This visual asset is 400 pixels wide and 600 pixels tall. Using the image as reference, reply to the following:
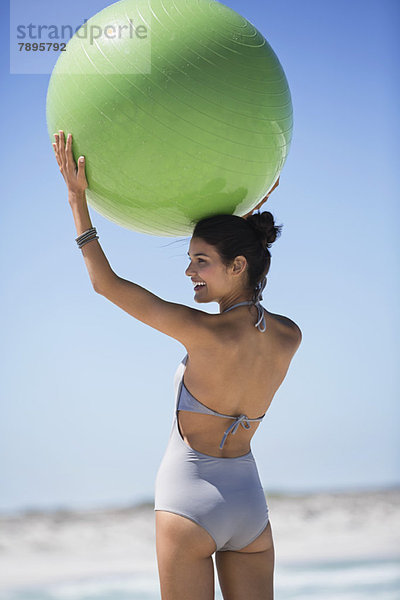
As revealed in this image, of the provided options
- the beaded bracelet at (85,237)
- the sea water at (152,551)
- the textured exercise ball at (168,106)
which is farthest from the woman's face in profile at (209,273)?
the sea water at (152,551)

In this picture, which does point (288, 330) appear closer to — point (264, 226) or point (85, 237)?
point (264, 226)

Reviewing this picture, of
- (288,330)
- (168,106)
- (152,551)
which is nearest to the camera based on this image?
(168,106)

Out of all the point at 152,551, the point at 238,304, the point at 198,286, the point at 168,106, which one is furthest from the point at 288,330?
the point at 152,551

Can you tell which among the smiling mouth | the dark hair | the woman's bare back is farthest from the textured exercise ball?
the woman's bare back

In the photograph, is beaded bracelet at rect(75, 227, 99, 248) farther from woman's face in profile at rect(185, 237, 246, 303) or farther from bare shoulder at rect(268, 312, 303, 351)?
bare shoulder at rect(268, 312, 303, 351)

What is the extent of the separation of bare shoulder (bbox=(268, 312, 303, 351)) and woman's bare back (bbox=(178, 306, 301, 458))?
0.02 metres

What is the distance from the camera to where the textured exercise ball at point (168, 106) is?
6.27ft

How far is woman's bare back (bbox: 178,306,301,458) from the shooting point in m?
2.05

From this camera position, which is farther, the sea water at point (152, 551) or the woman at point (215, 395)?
the sea water at point (152, 551)

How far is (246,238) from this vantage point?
2.13m

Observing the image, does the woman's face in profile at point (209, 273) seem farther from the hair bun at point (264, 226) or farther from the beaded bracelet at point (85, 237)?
the beaded bracelet at point (85, 237)

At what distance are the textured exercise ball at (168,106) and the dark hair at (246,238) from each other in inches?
1.9

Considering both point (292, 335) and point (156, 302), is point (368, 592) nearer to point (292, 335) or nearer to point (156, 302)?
point (292, 335)

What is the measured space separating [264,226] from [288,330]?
34 cm
